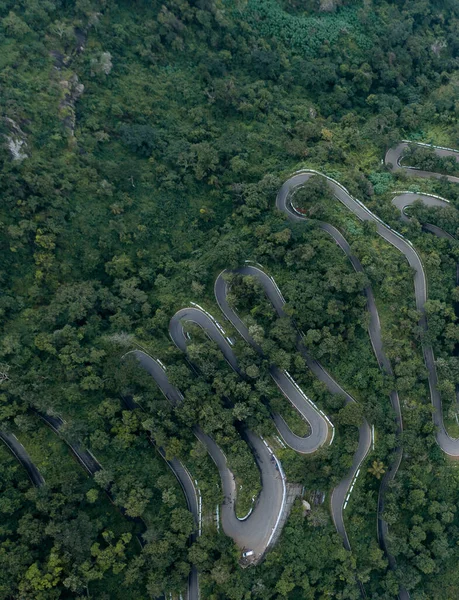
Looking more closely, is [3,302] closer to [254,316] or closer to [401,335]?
[254,316]

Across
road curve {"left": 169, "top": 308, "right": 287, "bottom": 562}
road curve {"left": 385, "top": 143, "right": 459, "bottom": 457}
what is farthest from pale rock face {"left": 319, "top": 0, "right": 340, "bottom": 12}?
road curve {"left": 169, "top": 308, "right": 287, "bottom": 562}

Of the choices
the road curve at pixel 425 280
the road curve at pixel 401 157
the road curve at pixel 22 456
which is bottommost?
the road curve at pixel 22 456

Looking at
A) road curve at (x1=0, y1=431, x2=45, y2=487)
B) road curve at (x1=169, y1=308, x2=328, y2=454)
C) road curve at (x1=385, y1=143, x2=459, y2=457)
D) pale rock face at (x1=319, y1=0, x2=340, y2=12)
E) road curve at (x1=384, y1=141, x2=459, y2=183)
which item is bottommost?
road curve at (x1=0, y1=431, x2=45, y2=487)

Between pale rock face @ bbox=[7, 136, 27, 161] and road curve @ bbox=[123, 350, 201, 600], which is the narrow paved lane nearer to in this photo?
road curve @ bbox=[123, 350, 201, 600]

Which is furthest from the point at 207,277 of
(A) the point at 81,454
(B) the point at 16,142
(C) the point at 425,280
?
(B) the point at 16,142

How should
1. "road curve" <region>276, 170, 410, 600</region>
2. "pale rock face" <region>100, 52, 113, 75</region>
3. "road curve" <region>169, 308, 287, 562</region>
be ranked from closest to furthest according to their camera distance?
1. "road curve" <region>169, 308, 287, 562</region>
2. "road curve" <region>276, 170, 410, 600</region>
3. "pale rock face" <region>100, 52, 113, 75</region>

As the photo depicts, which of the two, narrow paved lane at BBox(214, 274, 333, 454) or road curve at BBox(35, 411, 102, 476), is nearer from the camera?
road curve at BBox(35, 411, 102, 476)

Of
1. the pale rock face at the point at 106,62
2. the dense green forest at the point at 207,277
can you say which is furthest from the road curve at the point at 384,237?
the pale rock face at the point at 106,62

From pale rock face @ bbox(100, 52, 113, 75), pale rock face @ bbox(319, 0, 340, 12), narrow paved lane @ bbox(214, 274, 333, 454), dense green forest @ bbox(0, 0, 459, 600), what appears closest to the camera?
dense green forest @ bbox(0, 0, 459, 600)

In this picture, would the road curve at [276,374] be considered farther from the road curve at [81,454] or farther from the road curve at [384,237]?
the road curve at [81,454]
